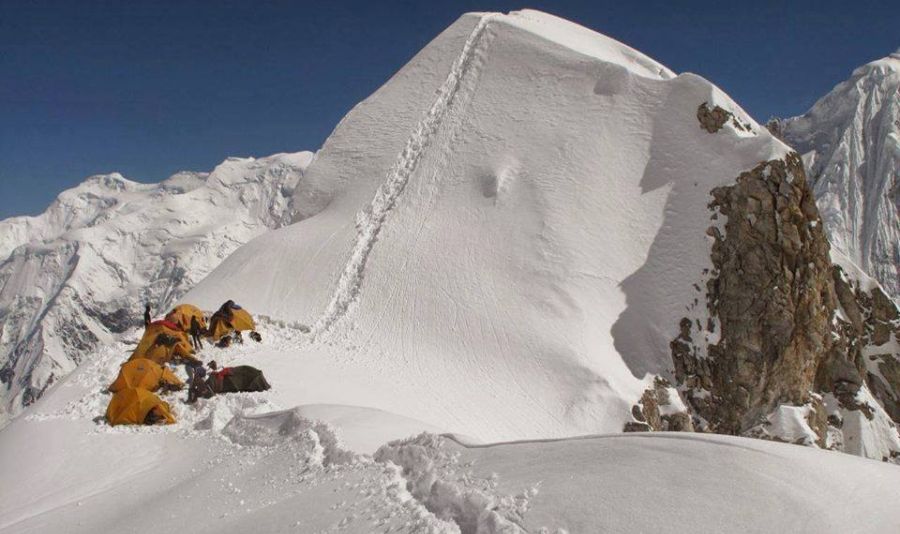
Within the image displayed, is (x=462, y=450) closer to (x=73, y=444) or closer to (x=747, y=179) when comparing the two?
(x=73, y=444)

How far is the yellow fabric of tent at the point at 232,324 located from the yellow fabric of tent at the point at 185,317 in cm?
32

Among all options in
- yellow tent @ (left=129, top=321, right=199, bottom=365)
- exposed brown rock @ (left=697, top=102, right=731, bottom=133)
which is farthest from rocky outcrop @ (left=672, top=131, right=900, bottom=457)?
yellow tent @ (left=129, top=321, right=199, bottom=365)

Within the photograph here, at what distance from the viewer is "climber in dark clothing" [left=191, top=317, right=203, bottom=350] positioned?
20078mm

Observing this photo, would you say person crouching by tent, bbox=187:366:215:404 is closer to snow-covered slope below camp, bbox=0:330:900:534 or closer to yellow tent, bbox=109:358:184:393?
snow-covered slope below camp, bbox=0:330:900:534

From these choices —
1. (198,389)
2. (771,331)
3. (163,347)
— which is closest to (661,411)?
(771,331)

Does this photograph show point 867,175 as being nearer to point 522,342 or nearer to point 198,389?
point 522,342

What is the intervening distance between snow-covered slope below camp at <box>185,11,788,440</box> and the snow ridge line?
10 cm

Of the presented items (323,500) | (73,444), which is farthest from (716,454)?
(73,444)

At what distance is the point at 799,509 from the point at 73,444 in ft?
47.3

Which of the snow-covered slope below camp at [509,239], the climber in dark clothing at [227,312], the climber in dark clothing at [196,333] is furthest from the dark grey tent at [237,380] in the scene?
the climber in dark clothing at [227,312]

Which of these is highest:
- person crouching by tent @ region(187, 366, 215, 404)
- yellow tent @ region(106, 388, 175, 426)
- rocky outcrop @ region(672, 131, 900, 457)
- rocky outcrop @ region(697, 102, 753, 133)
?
rocky outcrop @ region(697, 102, 753, 133)

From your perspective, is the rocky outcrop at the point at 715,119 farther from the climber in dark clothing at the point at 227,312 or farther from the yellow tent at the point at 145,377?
the yellow tent at the point at 145,377

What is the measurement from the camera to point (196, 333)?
20312 mm

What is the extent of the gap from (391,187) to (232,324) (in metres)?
13.2
